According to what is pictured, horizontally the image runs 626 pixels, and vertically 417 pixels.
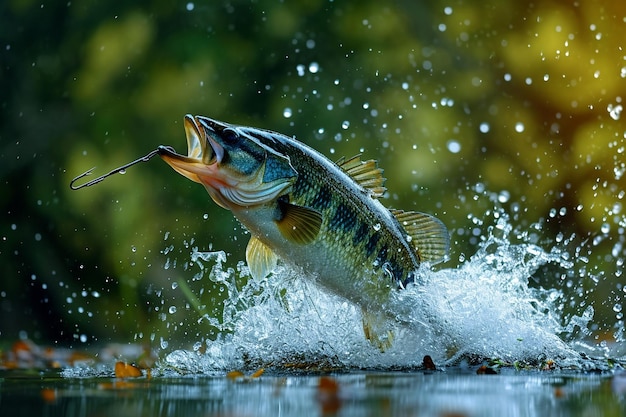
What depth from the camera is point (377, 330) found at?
4230mm

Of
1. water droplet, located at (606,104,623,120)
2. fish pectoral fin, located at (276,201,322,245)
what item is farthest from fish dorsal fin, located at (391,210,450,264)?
water droplet, located at (606,104,623,120)

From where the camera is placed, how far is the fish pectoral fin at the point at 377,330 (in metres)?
4.21

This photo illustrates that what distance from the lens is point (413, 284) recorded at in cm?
426

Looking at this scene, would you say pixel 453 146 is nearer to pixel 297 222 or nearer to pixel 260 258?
pixel 260 258

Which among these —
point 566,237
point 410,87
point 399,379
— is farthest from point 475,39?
point 399,379

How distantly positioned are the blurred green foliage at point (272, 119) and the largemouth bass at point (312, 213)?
484cm

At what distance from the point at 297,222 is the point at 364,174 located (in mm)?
496

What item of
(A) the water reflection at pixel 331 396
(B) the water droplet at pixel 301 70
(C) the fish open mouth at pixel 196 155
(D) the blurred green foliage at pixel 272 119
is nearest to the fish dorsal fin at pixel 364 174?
(C) the fish open mouth at pixel 196 155

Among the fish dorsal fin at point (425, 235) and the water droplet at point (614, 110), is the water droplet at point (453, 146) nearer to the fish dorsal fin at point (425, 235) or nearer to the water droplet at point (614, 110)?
the water droplet at point (614, 110)

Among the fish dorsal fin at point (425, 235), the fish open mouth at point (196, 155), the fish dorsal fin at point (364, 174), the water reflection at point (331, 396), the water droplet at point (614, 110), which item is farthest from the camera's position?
the water droplet at point (614, 110)

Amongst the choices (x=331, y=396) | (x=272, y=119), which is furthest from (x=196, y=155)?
(x=272, y=119)

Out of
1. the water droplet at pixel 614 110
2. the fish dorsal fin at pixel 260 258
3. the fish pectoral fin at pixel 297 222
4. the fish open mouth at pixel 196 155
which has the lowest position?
the fish dorsal fin at pixel 260 258

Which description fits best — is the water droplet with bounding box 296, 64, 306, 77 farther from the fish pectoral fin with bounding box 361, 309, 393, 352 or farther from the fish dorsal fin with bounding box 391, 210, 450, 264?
the fish pectoral fin with bounding box 361, 309, 393, 352

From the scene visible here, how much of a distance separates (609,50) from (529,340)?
20.4 ft
